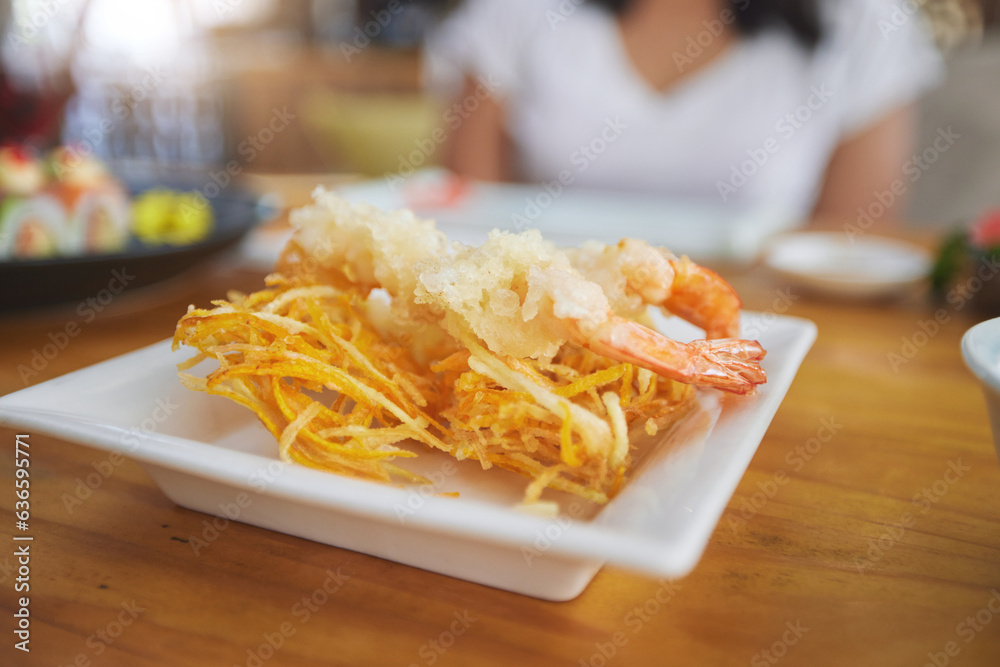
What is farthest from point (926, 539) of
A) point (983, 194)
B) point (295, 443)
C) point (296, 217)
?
point (983, 194)

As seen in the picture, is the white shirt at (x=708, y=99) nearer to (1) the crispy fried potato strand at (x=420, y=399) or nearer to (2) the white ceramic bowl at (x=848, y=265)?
(2) the white ceramic bowl at (x=848, y=265)

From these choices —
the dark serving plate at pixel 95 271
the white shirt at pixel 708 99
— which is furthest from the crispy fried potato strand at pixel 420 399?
the white shirt at pixel 708 99

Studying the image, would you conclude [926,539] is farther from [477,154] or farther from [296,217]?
[477,154]

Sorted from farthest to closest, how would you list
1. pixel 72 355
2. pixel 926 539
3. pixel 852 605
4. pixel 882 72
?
pixel 882 72 < pixel 72 355 < pixel 926 539 < pixel 852 605

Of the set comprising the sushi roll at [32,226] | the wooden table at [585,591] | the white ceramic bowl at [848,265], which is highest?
the sushi roll at [32,226]

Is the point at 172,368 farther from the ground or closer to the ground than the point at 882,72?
closer to the ground

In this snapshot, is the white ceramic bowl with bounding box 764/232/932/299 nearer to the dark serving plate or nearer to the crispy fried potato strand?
the crispy fried potato strand
